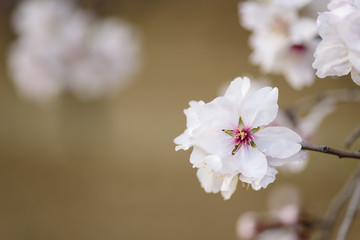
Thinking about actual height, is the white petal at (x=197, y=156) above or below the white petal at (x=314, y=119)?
below

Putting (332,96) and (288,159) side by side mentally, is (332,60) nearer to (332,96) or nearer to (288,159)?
(288,159)

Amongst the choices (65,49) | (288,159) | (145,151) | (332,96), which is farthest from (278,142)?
(145,151)

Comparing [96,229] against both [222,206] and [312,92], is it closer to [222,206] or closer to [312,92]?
[222,206]

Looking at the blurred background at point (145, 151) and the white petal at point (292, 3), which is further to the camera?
the blurred background at point (145, 151)

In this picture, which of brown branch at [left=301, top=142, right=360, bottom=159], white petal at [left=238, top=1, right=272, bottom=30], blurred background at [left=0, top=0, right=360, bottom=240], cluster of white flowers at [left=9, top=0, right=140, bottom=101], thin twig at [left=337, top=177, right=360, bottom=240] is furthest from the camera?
blurred background at [left=0, top=0, right=360, bottom=240]

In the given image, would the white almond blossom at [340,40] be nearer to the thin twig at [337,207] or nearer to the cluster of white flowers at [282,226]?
the thin twig at [337,207]

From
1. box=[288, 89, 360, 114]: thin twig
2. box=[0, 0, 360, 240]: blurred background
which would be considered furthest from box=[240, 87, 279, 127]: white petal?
box=[0, 0, 360, 240]: blurred background

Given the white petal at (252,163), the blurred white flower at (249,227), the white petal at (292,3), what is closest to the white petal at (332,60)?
the white petal at (252,163)

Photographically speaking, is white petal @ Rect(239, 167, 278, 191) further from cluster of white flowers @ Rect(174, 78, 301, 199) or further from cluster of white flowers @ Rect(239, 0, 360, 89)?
cluster of white flowers @ Rect(239, 0, 360, 89)
